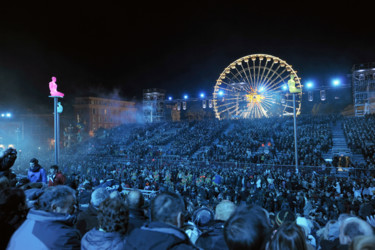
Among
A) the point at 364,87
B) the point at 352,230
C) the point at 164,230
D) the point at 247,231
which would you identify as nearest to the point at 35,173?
the point at 164,230

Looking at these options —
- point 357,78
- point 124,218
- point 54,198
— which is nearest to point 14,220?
point 54,198

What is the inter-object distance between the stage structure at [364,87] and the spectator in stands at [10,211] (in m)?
35.7

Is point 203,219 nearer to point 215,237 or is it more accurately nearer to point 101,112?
point 215,237

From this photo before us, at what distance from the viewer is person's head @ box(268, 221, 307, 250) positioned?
5.34 ft

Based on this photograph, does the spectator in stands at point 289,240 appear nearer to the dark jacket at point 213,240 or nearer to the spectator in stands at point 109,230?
the dark jacket at point 213,240

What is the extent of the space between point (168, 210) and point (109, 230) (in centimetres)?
63

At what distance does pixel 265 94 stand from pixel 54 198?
30.7m

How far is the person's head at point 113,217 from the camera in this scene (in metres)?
2.24

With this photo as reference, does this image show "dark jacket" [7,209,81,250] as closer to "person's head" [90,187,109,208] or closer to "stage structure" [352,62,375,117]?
"person's head" [90,187,109,208]

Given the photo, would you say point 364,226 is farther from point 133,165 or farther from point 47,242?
point 133,165

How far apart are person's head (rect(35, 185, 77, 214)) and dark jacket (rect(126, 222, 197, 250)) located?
0.75 meters

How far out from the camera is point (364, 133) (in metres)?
20.5

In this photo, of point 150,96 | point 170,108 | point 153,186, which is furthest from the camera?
point 170,108

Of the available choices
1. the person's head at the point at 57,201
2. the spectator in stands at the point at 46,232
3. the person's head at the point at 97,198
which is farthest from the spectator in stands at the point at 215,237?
the person's head at the point at 97,198
